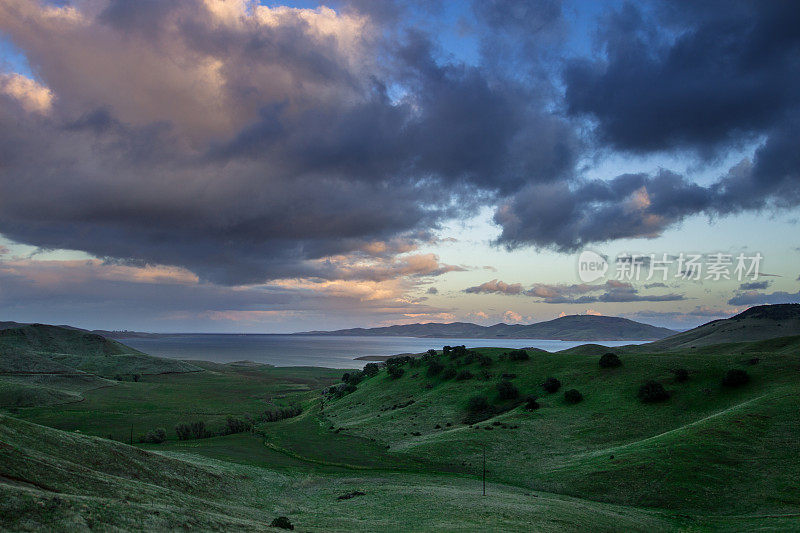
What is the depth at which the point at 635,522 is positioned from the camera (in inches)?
1219

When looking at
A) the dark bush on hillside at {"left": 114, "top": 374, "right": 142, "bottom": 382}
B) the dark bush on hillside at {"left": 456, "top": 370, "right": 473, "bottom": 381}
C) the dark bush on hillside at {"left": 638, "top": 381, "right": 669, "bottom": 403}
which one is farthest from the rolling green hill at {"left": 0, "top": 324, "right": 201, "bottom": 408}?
the dark bush on hillside at {"left": 638, "top": 381, "right": 669, "bottom": 403}

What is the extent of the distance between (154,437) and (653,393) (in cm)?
8478

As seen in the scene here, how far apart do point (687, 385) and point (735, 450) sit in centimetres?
2818

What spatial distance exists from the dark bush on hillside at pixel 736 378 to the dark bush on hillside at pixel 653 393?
8.58 metres

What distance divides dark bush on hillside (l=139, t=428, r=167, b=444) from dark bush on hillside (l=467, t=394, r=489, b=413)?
56582mm

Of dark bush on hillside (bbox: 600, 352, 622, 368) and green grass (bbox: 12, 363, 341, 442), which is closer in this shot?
dark bush on hillside (bbox: 600, 352, 622, 368)

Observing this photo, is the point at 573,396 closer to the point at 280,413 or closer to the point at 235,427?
the point at 235,427

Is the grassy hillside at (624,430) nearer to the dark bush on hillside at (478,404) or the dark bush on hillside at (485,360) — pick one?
the dark bush on hillside at (478,404)

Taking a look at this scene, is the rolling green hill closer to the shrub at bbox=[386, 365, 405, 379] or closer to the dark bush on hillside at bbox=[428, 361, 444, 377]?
the shrub at bbox=[386, 365, 405, 379]

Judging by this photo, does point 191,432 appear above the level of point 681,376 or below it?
below

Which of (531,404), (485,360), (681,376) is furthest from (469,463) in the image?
(485,360)

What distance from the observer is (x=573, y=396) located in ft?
237

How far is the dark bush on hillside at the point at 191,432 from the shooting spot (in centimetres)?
7893

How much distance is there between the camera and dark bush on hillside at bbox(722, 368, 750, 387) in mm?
63094
